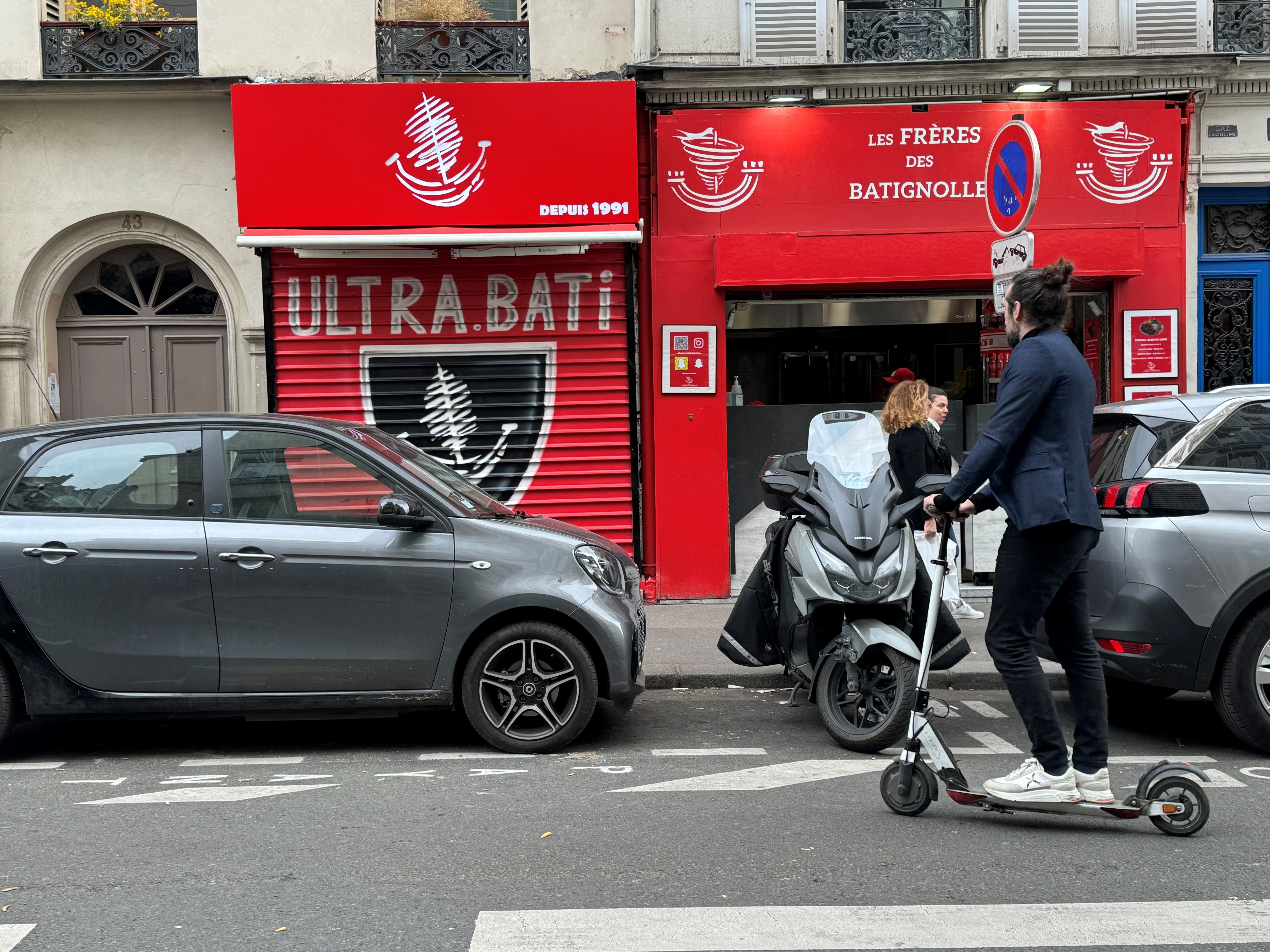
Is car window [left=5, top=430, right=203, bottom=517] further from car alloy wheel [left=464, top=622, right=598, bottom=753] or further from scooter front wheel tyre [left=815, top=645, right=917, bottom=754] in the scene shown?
scooter front wheel tyre [left=815, top=645, right=917, bottom=754]

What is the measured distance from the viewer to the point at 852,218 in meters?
10.4

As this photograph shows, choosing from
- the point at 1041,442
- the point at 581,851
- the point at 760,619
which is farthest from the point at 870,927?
the point at 760,619

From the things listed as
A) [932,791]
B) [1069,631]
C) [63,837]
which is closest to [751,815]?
[932,791]

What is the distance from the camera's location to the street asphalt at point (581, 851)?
3545mm

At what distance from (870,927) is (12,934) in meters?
2.61

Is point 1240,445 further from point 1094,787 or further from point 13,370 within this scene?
point 13,370

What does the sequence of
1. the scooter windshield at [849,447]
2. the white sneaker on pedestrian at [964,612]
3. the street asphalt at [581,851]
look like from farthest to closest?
1. the white sneaker on pedestrian at [964,612]
2. the scooter windshield at [849,447]
3. the street asphalt at [581,851]

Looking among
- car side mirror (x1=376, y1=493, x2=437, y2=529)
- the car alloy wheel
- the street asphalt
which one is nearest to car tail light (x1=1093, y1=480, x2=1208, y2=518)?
the street asphalt

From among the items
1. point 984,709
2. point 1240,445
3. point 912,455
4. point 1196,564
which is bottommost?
point 984,709

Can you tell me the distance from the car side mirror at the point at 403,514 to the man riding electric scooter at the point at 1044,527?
248 cm

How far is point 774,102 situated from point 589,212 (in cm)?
200

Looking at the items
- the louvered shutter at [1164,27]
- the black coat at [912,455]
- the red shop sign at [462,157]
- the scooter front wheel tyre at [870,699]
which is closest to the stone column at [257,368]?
the red shop sign at [462,157]

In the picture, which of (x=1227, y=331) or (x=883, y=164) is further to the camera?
(x=1227, y=331)

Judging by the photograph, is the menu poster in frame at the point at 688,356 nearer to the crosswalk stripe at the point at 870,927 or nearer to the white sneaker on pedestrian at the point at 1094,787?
the white sneaker on pedestrian at the point at 1094,787
